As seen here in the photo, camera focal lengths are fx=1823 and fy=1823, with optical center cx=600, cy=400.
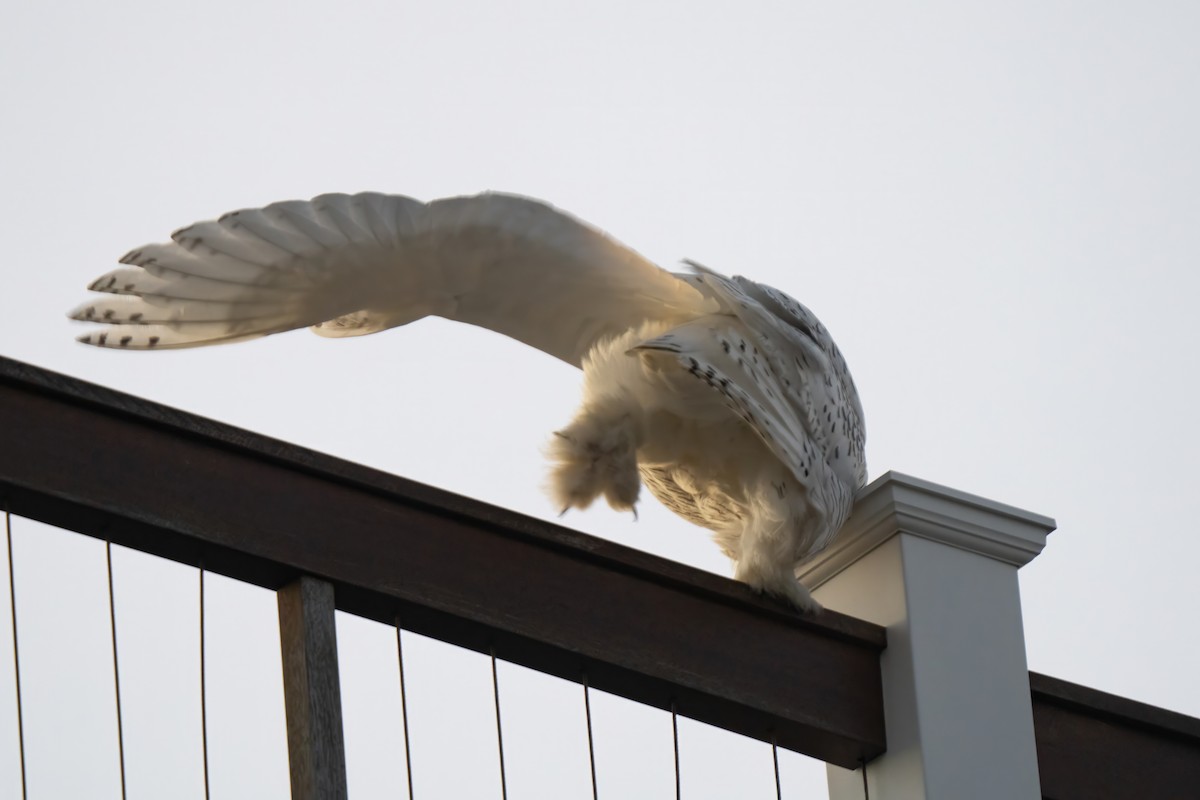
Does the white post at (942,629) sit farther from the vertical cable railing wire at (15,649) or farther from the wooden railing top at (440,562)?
the vertical cable railing wire at (15,649)

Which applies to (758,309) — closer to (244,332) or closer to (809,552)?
(809,552)

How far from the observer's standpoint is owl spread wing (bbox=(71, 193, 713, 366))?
2158mm

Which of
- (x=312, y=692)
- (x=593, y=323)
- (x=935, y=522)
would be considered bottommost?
(x=312, y=692)

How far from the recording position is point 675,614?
203cm

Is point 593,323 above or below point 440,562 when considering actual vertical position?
above

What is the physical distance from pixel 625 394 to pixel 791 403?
21 cm

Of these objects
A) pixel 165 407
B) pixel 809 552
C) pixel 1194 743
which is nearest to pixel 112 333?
pixel 165 407

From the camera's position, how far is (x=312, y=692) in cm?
171

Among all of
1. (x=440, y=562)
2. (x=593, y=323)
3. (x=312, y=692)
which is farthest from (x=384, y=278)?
(x=312, y=692)

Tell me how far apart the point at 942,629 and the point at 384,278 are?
812 mm

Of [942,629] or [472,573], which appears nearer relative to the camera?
[472,573]

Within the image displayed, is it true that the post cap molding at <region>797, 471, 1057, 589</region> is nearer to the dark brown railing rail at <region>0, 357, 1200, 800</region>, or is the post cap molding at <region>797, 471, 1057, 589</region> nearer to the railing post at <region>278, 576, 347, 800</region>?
the dark brown railing rail at <region>0, 357, 1200, 800</region>

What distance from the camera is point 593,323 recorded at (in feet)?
7.85

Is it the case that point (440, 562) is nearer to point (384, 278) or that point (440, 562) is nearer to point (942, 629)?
point (384, 278)
